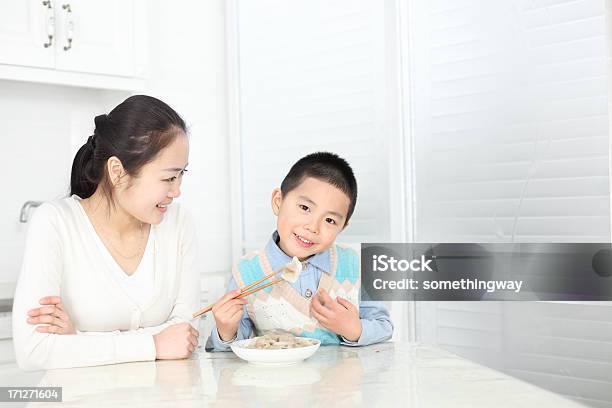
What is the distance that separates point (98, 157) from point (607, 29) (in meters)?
1.40

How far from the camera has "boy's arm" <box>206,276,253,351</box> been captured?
1555 mm

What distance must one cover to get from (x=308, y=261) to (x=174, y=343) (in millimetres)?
454

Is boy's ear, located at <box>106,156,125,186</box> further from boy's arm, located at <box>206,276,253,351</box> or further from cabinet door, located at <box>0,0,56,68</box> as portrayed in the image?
cabinet door, located at <box>0,0,56,68</box>

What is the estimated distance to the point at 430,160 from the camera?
234cm

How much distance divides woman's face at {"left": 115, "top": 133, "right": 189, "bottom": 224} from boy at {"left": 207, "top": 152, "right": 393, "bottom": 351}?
0.26 metres

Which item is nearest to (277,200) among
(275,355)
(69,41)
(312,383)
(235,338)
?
(235,338)

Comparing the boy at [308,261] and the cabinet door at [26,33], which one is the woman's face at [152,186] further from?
the cabinet door at [26,33]

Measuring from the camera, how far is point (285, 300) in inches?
67.5

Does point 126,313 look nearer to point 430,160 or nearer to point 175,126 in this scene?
point 175,126

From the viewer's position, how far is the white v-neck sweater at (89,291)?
141 cm

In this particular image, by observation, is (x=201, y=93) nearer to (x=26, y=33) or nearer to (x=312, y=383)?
(x=26, y=33)

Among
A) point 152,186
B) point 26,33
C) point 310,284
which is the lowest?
point 310,284

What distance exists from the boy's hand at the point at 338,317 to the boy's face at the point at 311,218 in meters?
0.21

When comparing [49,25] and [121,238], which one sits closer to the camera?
[121,238]
